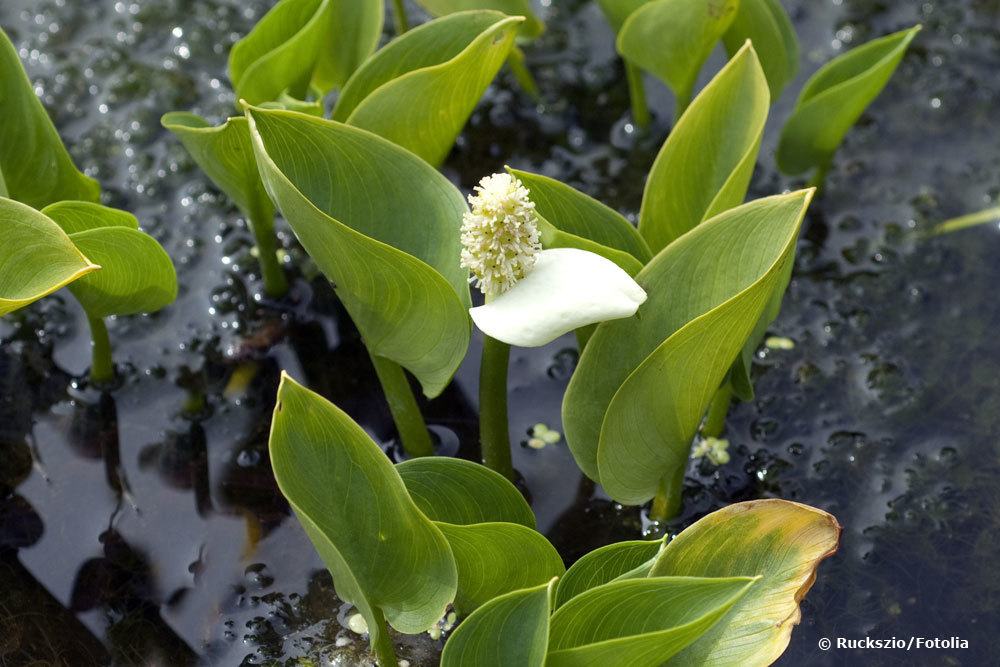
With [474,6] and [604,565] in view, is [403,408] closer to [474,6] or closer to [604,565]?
[604,565]

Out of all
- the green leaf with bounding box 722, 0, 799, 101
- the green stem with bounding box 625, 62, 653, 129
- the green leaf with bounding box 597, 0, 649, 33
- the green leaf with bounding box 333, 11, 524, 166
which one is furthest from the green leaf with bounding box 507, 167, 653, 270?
the green stem with bounding box 625, 62, 653, 129

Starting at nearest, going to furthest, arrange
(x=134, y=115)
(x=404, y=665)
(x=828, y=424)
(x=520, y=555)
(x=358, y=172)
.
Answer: (x=520, y=555) → (x=358, y=172) → (x=404, y=665) → (x=828, y=424) → (x=134, y=115)

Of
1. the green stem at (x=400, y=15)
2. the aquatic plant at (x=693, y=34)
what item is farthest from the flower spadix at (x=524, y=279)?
the green stem at (x=400, y=15)

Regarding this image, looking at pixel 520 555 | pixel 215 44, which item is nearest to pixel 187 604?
pixel 520 555

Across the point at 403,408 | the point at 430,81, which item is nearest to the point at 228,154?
the point at 430,81

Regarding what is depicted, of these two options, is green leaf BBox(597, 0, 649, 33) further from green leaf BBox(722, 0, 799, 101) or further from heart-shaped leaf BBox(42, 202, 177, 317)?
heart-shaped leaf BBox(42, 202, 177, 317)

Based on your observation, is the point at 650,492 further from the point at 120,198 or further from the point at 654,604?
the point at 120,198
